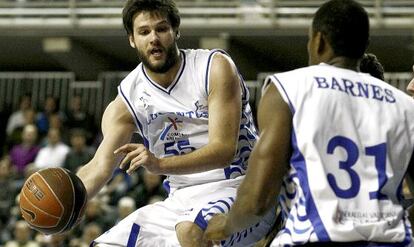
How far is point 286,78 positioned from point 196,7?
12451 millimetres

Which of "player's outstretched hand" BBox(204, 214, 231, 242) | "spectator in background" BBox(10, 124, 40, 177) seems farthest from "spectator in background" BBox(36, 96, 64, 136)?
"player's outstretched hand" BBox(204, 214, 231, 242)

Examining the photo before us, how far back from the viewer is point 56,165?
555 inches

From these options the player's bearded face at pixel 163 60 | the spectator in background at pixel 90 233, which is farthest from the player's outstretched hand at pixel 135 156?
the spectator in background at pixel 90 233

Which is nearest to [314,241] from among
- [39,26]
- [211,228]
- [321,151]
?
[321,151]

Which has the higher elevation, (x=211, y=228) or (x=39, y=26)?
(x=211, y=228)

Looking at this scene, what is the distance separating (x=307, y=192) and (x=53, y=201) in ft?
6.45

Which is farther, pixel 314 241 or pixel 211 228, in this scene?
pixel 211 228

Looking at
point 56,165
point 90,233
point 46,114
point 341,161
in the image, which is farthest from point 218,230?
point 46,114

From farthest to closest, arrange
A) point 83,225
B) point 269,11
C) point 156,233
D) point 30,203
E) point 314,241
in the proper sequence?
point 269,11 < point 83,225 < point 156,233 < point 30,203 < point 314,241

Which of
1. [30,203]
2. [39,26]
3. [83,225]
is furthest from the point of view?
[39,26]

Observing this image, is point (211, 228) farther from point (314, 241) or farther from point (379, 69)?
point (379, 69)

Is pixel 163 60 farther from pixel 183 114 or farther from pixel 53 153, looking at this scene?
pixel 53 153

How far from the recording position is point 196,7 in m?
→ 16.6

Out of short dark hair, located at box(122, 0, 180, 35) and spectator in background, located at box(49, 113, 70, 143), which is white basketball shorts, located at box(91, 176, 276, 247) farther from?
spectator in background, located at box(49, 113, 70, 143)
